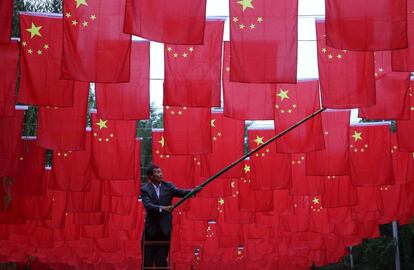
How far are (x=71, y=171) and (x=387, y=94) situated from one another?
25.2 feet

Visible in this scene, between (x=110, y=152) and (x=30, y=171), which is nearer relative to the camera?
(x=110, y=152)

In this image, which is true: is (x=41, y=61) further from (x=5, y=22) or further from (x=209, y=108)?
(x=209, y=108)

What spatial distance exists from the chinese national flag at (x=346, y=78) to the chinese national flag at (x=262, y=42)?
48.3 inches

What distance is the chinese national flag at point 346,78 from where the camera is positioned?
41.9 feet

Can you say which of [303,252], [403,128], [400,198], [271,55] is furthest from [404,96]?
[303,252]

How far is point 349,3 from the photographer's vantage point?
35.2 feet

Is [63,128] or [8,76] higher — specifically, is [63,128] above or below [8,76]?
below

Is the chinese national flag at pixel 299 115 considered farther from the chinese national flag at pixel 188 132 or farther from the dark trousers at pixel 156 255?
the dark trousers at pixel 156 255

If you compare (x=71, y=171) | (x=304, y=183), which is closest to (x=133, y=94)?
(x=71, y=171)

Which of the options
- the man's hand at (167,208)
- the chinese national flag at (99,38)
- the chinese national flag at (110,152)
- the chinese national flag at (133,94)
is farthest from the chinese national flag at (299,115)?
the man's hand at (167,208)

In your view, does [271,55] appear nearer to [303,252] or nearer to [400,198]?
[400,198]

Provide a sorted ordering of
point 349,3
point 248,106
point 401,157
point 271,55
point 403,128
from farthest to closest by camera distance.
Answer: point 401,157 → point 403,128 → point 248,106 → point 271,55 → point 349,3

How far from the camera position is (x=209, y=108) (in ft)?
51.4

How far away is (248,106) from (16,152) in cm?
547
